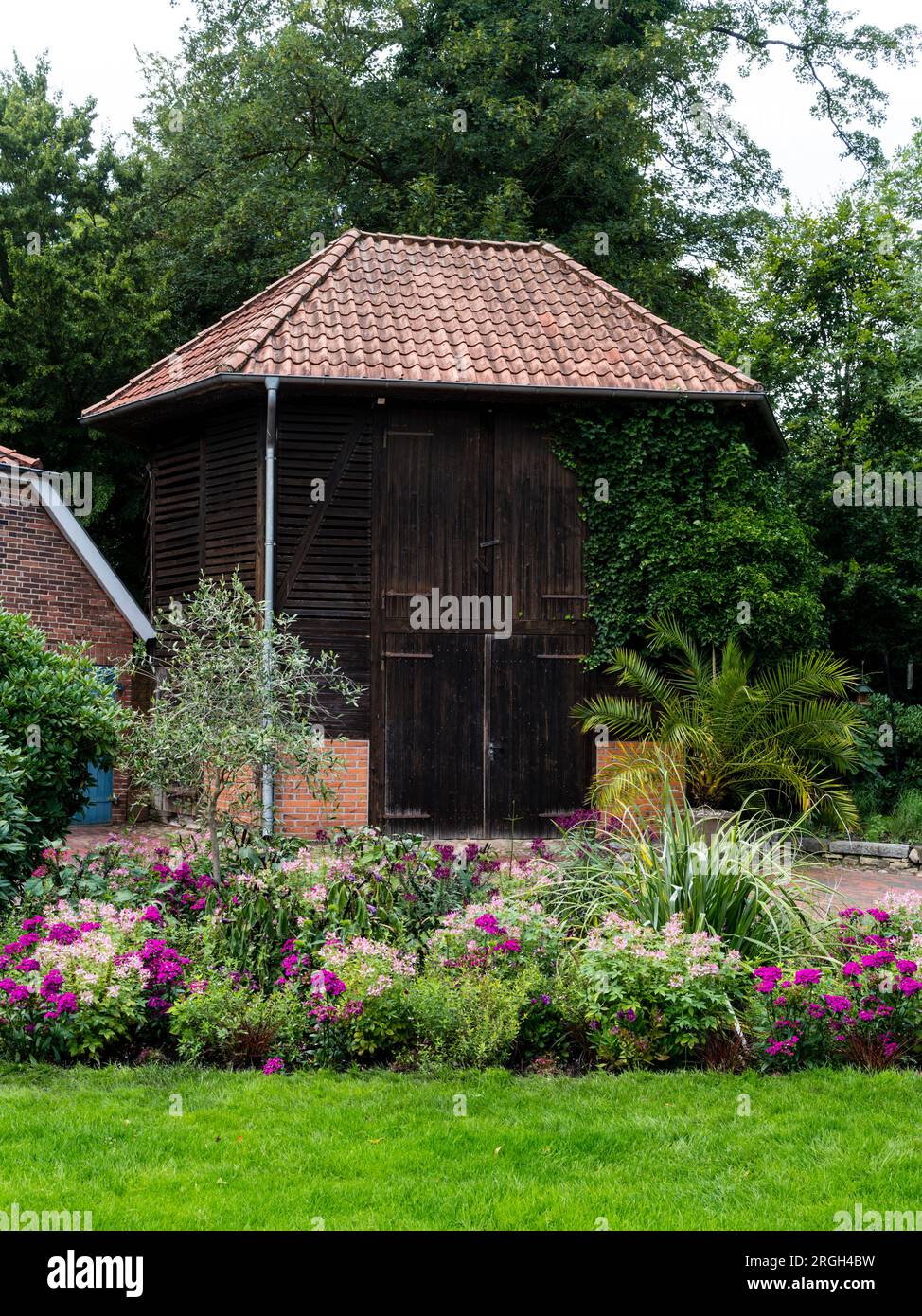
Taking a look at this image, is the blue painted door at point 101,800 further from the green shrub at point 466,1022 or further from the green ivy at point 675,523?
the green shrub at point 466,1022

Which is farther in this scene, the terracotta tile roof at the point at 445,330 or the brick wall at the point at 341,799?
the terracotta tile roof at the point at 445,330

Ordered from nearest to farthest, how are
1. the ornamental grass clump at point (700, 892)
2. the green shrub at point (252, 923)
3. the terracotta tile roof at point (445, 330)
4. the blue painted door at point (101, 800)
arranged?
the green shrub at point (252, 923), the ornamental grass clump at point (700, 892), the terracotta tile roof at point (445, 330), the blue painted door at point (101, 800)

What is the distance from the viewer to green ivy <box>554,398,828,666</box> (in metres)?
13.5

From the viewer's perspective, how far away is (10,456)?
14648 millimetres

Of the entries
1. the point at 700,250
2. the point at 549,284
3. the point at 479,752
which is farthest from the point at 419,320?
the point at 700,250

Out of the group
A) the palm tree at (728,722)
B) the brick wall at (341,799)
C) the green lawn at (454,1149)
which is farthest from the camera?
the brick wall at (341,799)

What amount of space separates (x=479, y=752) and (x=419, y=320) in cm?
549

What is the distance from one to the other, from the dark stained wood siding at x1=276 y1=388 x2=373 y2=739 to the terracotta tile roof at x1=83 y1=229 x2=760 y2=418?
713mm

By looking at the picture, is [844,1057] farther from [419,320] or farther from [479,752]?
[419,320]

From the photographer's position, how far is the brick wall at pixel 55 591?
14.6 meters

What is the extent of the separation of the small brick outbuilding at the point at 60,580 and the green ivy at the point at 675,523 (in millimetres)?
6433

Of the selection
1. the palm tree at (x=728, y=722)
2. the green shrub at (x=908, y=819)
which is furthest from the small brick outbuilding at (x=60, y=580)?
the green shrub at (x=908, y=819)

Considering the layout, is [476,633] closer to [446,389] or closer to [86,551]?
[446,389]

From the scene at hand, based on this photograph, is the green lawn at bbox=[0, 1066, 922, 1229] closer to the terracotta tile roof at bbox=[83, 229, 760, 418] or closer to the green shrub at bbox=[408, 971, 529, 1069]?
the green shrub at bbox=[408, 971, 529, 1069]
